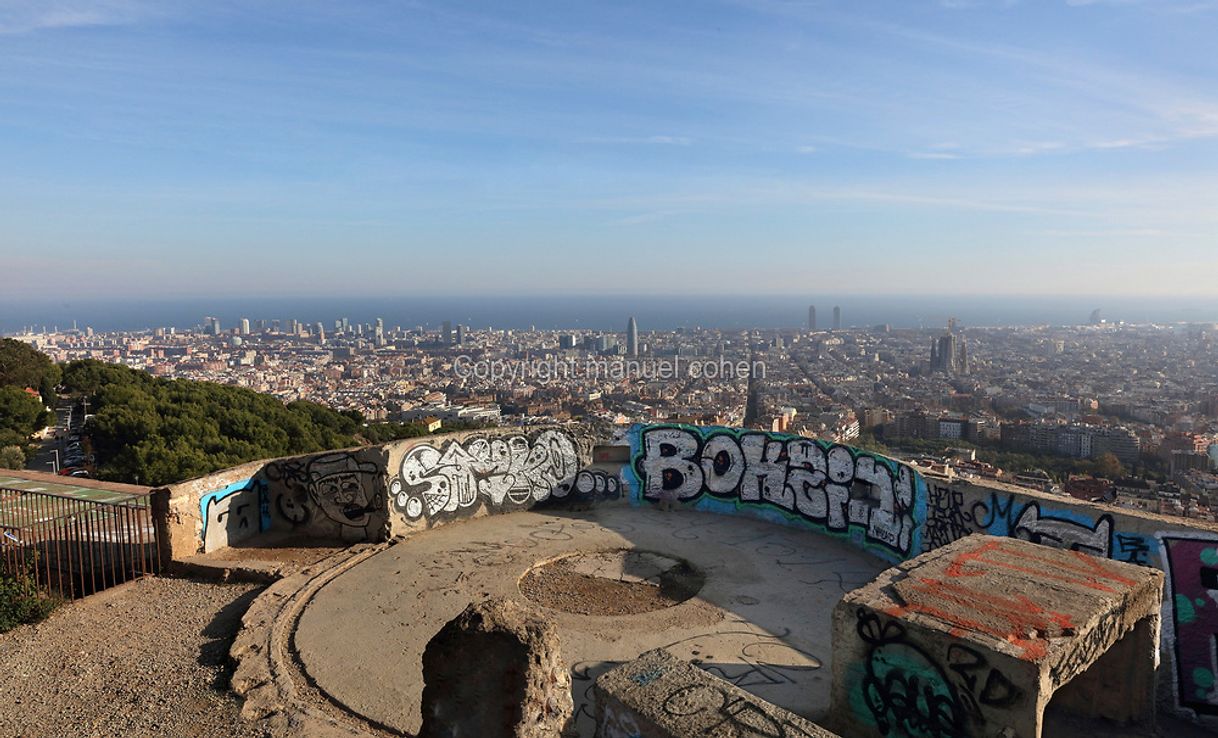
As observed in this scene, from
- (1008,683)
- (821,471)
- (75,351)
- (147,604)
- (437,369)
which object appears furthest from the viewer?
(75,351)

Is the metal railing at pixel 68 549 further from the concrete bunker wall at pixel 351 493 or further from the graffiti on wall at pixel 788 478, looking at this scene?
the graffiti on wall at pixel 788 478

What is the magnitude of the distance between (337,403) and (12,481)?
184 feet

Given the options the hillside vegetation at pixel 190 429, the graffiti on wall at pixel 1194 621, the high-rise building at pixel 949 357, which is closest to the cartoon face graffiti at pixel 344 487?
the hillside vegetation at pixel 190 429

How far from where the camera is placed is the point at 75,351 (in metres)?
122

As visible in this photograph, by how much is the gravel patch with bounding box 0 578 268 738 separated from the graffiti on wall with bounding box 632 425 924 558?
816 cm

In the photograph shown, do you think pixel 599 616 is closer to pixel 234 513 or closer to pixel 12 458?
pixel 234 513

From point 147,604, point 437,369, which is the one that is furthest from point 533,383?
point 147,604

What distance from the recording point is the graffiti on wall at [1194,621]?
7.45 metres

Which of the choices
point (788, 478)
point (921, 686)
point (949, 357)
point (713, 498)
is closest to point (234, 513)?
point (713, 498)

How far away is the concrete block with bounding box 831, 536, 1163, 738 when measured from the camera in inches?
227

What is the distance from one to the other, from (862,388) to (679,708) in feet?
202

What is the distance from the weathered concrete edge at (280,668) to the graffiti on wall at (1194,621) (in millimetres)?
8519

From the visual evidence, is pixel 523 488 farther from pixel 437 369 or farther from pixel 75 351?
pixel 75 351

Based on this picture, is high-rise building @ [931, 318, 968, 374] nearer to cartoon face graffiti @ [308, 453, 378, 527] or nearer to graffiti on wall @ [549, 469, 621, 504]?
graffiti on wall @ [549, 469, 621, 504]
